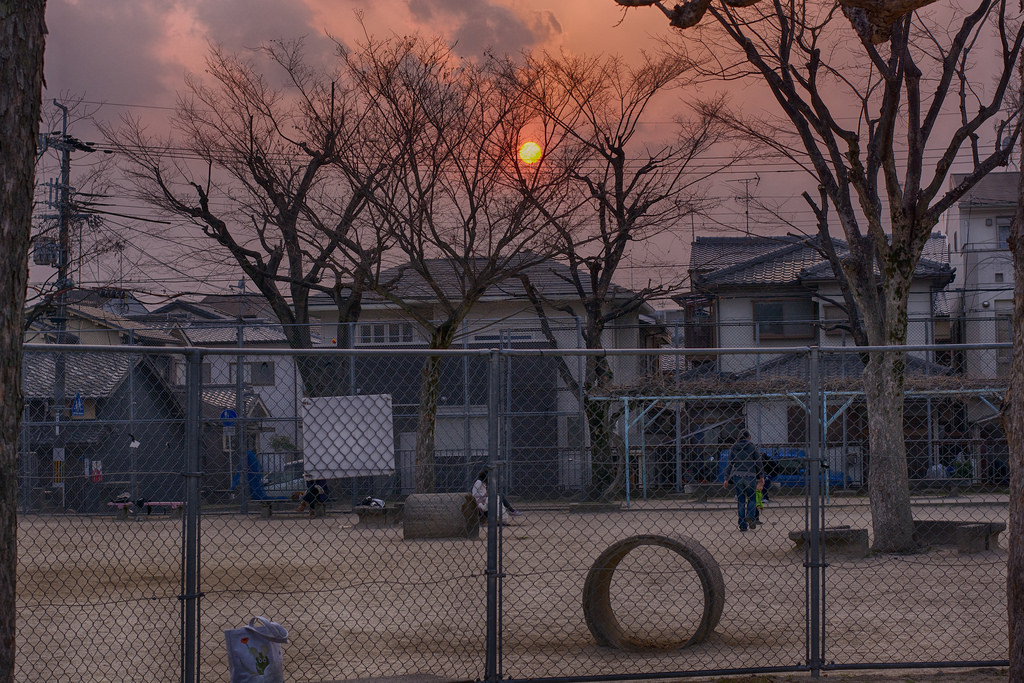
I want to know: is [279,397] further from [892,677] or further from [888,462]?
[892,677]

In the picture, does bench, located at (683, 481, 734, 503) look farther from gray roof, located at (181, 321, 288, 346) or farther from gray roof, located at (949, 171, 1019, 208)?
gray roof, located at (949, 171, 1019, 208)

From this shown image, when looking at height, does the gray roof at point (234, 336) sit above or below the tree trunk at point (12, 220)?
above

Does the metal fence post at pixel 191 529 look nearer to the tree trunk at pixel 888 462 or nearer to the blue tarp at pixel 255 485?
the blue tarp at pixel 255 485

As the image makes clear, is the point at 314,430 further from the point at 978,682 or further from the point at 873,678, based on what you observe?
the point at 978,682

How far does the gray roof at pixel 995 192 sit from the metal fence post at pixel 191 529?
35.2 metres

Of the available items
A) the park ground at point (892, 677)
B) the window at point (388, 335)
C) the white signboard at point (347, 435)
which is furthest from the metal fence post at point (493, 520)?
the window at point (388, 335)

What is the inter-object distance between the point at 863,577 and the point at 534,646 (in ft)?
17.6

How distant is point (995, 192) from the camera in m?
37.1

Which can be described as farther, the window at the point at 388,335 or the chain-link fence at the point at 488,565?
the window at the point at 388,335

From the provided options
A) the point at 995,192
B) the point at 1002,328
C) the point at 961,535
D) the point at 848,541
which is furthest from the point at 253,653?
the point at 995,192

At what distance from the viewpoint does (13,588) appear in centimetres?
332

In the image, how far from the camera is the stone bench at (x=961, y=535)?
11438 millimetres

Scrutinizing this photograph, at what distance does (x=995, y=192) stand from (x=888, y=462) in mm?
30409

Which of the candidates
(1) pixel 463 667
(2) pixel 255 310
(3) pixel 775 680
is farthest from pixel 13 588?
(2) pixel 255 310
